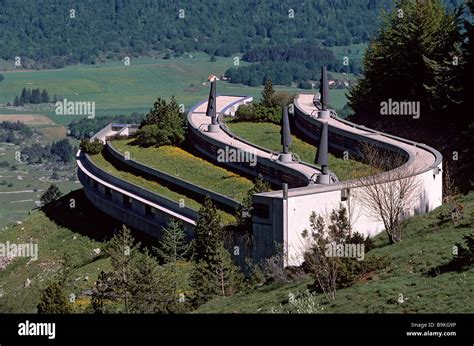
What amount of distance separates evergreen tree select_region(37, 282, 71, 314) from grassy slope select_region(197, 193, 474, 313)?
460cm

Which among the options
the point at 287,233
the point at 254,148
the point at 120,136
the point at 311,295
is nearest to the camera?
the point at 311,295

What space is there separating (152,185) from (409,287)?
28048 mm

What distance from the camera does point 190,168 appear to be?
219 feet

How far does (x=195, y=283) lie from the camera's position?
4578 centimetres

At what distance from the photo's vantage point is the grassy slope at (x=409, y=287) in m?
35.9

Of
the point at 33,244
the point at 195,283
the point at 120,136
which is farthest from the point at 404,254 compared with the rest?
the point at 120,136

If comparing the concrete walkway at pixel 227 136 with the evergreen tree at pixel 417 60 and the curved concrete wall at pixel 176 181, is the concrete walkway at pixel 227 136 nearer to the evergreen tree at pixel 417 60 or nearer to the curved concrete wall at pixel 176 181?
the curved concrete wall at pixel 176 181

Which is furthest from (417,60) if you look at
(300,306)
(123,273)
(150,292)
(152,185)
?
(300,306)

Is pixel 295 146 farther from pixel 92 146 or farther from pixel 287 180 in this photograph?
pixel 92 146

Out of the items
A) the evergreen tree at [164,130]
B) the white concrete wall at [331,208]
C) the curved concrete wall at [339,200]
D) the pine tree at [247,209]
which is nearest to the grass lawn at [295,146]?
the curved concrete wall at [339,200]
